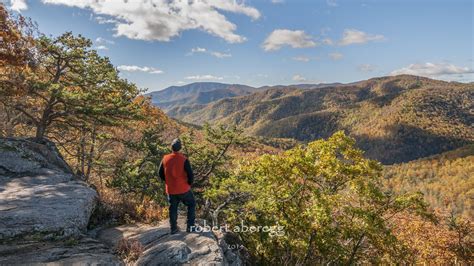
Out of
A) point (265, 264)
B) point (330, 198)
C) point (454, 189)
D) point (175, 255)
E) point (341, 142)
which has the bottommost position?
point (454, 189)

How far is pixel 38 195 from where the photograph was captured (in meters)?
10.4

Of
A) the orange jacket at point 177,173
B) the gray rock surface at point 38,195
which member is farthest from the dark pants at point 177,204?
the gray rock surface at point 38,195

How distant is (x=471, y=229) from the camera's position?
69.6 feet

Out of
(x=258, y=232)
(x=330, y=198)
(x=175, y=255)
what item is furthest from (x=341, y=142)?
(x=175, y=255)

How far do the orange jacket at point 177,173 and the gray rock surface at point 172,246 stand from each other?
1.23 m

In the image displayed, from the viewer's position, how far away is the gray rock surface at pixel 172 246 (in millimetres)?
7621

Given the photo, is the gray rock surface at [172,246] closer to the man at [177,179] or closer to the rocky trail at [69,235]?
the rocky trail at [69,235]

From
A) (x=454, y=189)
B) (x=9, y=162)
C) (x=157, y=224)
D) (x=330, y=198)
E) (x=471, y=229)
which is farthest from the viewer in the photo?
(x=454, y=189)

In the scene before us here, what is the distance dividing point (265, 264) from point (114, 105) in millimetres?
10298

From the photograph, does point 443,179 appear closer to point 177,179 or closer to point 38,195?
point 177,179

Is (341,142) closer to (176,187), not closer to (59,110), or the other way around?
(176,187)

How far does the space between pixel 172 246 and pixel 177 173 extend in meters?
1.87

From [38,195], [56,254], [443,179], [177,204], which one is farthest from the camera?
[443,179]

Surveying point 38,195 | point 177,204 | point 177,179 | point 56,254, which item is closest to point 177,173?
point 177,179
